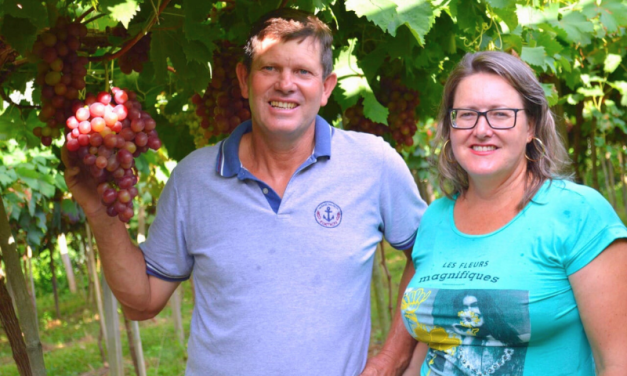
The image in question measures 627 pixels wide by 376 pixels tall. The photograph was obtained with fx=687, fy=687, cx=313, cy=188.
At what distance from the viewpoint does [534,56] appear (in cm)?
259

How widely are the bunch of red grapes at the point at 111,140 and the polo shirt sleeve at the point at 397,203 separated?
752 mm

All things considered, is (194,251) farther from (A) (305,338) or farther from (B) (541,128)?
(B) (541,128)

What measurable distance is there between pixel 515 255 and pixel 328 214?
55cm

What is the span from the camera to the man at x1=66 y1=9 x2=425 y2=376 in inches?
75.8

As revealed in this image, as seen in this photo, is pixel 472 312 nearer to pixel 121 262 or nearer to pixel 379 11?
pixel 379 11

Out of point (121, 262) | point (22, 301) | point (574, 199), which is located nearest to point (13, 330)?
point (22, 301)

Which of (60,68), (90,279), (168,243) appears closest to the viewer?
(60,68)

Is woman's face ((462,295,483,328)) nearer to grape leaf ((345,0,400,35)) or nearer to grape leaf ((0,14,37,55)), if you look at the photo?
grape leaf ((345,0,400,35))

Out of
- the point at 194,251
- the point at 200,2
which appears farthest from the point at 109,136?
the point at 194,251

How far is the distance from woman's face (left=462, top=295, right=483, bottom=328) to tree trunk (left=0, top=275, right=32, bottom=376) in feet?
4.70

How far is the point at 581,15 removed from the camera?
11.7 feet

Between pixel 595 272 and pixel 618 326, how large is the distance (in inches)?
5.3

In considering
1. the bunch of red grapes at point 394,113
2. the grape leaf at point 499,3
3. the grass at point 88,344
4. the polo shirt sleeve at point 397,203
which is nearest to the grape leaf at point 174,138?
the bunch of red grapes at point 394,113

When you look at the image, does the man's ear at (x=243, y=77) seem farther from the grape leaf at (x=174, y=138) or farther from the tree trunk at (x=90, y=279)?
the tree trunk at (x=90, y=279)
